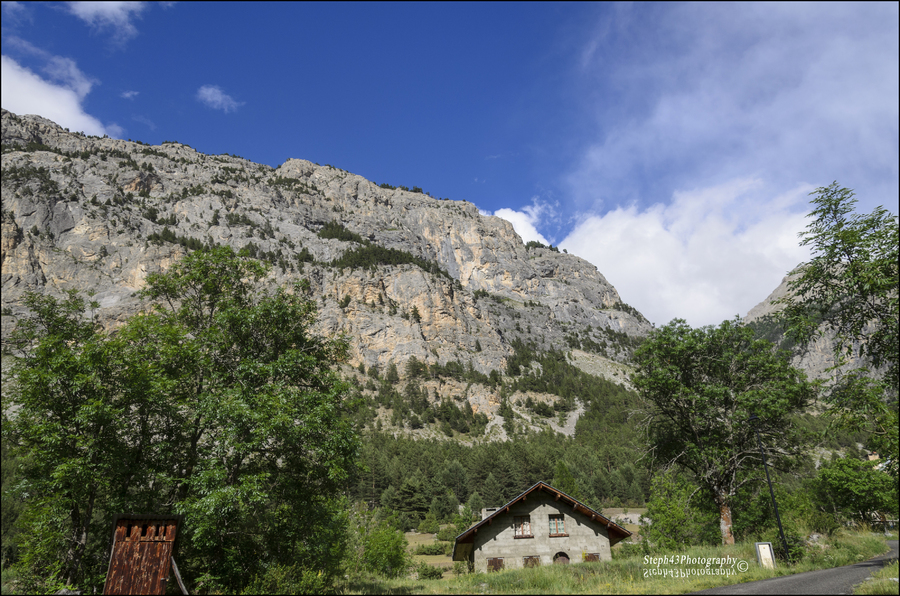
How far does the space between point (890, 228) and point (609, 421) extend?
125 m

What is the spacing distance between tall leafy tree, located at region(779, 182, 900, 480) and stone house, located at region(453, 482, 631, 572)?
19391mm

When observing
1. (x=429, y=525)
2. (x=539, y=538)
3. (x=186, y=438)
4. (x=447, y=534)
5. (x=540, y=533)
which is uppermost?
(x=186, y=438)

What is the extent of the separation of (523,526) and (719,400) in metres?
15.2

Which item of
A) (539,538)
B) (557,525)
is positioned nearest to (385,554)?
(539,538)

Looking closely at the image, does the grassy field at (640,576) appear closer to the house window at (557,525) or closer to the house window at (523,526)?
the house window at (523,526)

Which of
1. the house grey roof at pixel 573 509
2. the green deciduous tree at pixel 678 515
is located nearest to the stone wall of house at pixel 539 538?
the house grey roof at pixel 573 509

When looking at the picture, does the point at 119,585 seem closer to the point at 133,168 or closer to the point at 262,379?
the point at 262,379

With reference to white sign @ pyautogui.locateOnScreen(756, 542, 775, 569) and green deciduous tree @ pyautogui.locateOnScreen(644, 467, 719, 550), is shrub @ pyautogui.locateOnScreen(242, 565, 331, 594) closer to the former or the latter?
white sign @ pyautogui.locateOnScreen(756, 542, 775, 569)

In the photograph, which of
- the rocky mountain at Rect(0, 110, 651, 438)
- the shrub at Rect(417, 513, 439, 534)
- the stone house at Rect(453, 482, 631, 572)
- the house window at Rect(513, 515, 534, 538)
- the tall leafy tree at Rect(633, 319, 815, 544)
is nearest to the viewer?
the tall leafy tree at Rect(633, 319, 815, 544)

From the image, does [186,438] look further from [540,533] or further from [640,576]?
[540,533]

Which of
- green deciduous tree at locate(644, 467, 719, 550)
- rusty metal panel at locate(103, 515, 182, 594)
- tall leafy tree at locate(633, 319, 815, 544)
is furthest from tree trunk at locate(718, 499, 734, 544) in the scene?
rusty metal panel at locate(103, 515, 182, 594)

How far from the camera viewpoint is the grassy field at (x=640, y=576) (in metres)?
14.8

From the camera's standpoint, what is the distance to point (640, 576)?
16859 mm

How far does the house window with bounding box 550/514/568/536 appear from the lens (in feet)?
94.5
